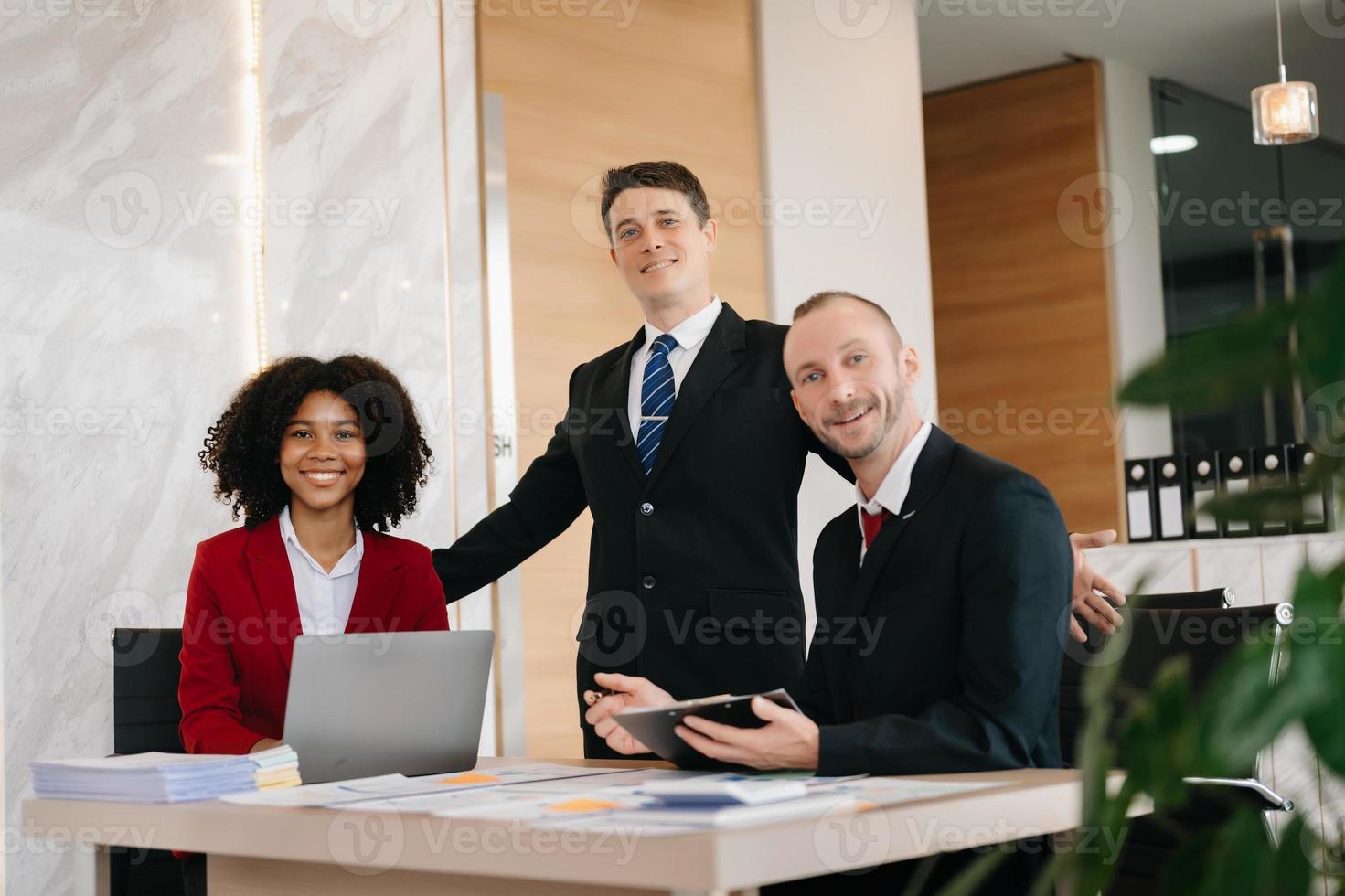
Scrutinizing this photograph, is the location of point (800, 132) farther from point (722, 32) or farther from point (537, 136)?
point (537, 136)

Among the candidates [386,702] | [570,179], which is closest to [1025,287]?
[570,179]

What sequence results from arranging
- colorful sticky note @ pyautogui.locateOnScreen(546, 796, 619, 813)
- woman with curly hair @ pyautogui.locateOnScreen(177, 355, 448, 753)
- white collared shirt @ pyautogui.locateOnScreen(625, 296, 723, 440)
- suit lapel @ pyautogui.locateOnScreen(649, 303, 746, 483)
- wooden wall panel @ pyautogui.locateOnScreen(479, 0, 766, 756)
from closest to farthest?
colorful sticky note @ pyautogui.locateOnScreen(546, 796, 619, 813), woman with curly hair @ pyautogui.locateOnScreen(177, 355, 448, 753), suit lapel @ pyautogui.locateOnScreen(649, 303, 746, 483), white collared shirt @ pyautogui.locateOnScreen(625, 296, 723, 440), wooden wall panel @ pyautogui.locateOnScreen(479, 0, 766, 756)

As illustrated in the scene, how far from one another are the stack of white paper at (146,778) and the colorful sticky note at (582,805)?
45cm

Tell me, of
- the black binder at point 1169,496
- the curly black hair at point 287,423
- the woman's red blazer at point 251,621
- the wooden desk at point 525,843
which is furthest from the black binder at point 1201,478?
the wooden desk at point 525,843

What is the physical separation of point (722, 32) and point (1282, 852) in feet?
13.8

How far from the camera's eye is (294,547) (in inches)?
97.1

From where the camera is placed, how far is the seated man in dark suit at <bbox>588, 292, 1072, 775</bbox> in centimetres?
160

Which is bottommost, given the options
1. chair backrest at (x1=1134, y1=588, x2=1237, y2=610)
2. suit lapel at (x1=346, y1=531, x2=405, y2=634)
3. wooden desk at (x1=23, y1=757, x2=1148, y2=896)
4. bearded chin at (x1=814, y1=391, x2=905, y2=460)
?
wooden desk at (x1=23, y1=757, x2=1148, y2=896)

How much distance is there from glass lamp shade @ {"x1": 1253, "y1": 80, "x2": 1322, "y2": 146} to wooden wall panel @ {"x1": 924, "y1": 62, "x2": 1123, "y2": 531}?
54.7 inches

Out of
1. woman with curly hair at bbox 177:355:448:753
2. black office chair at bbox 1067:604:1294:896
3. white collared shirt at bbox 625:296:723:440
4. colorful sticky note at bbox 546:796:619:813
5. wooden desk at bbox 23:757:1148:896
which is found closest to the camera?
wooden desk at bbox 23:757:1148:896

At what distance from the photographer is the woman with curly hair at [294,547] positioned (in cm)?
230

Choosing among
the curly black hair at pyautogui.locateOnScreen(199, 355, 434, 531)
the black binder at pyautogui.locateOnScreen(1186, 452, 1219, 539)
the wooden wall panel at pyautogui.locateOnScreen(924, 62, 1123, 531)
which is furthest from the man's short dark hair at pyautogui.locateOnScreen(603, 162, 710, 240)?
the wooden wall panel at pyautogui.locateOnScreen(924, 62, 1123, 531)

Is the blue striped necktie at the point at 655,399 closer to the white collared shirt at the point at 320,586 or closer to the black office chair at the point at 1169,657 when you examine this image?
the white collared shirt at the point at 320,586

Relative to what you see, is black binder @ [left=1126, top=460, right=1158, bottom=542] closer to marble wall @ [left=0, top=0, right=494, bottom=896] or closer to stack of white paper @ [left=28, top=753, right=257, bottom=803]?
marble wall @ [left=0, top=0, right=494, bottom=896]
